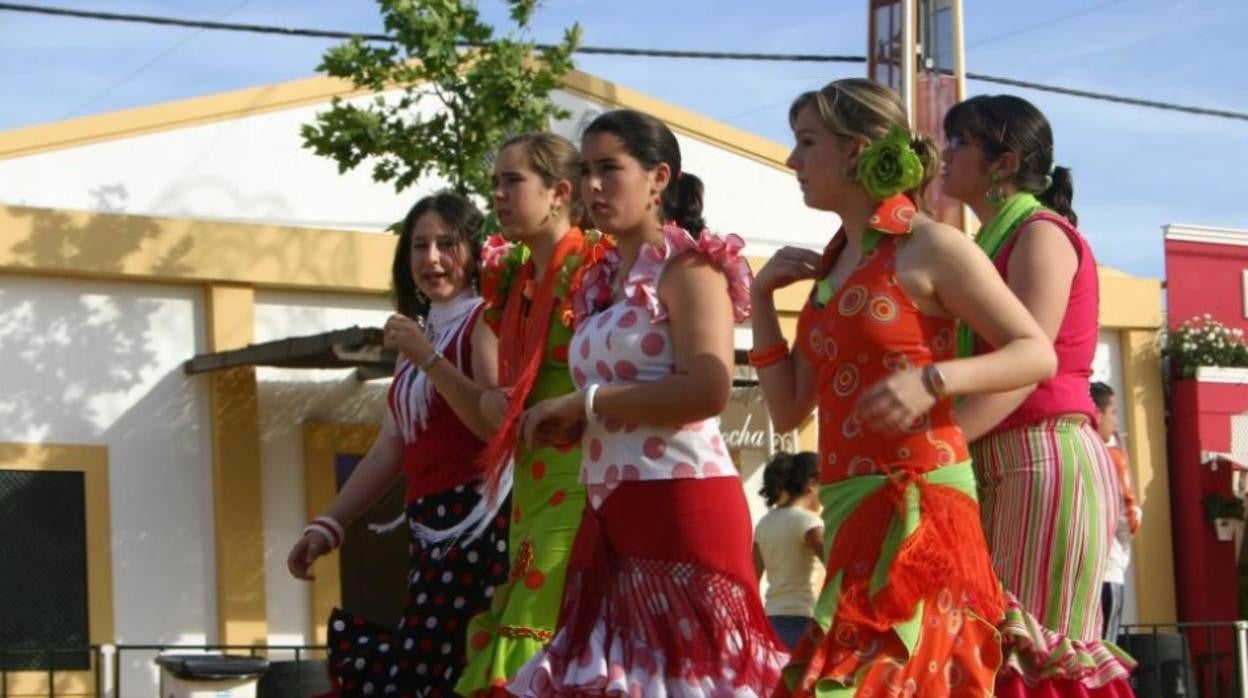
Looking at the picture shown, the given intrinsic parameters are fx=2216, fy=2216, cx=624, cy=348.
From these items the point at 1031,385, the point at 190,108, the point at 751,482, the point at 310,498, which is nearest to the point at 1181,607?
the point at 751,482

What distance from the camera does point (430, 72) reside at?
13.8 meters

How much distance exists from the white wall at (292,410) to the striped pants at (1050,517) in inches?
435

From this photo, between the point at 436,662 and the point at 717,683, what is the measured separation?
4.22 feet

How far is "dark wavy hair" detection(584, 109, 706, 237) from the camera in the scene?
5.02m

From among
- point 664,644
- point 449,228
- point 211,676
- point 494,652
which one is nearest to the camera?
point 664,644

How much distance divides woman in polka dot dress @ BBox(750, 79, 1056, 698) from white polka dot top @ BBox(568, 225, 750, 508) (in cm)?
40

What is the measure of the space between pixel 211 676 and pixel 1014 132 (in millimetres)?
5305

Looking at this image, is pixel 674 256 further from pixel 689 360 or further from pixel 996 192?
pixel 996 192

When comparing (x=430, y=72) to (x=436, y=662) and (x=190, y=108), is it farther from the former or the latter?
(x=436, y=662)

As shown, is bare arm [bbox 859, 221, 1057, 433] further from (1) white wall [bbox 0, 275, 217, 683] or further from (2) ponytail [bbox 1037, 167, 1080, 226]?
(1) white wall [bbox 0, 275, 217, 683]

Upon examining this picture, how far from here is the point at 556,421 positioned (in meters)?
4.86

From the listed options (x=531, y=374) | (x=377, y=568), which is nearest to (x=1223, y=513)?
(x=377, y=568)

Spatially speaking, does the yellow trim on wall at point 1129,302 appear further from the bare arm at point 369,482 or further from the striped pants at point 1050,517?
the striped pants at point 1050,517

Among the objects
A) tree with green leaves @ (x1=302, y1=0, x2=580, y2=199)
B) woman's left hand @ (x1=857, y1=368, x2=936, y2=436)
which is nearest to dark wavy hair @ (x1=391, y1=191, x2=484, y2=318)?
woman's left hand @ (x1=857, y1=368, x2=936, y2=436)
